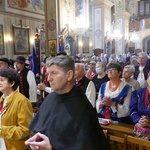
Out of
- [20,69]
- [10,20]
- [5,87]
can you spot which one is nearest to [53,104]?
[5,87]

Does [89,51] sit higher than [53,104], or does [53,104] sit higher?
[89,51]

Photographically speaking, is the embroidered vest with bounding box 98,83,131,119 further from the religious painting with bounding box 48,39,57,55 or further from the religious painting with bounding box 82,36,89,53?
the religious painting with bounding box 82,36,89,53

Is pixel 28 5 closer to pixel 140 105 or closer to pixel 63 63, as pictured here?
pixel 140 105

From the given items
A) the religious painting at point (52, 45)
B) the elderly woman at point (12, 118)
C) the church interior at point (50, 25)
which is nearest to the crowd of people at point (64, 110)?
the elderly woman at point (12, 118)

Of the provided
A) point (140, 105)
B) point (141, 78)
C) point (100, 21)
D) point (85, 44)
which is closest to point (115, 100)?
point (140, 105)

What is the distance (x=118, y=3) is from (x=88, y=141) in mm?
21742

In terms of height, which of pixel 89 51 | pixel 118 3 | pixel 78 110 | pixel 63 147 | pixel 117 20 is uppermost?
pixel 118 3

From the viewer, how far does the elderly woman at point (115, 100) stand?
2980mm

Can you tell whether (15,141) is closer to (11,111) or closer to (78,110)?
(11,111)

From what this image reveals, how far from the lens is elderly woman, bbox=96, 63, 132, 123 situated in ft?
9.78

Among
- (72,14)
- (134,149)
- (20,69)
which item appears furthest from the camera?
(72,14)

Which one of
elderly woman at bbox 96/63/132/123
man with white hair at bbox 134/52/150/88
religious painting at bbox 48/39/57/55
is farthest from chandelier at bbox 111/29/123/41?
elderly woman at bbox 96/63/132/123

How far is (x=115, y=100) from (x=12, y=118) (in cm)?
157

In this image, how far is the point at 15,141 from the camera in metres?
2.19
